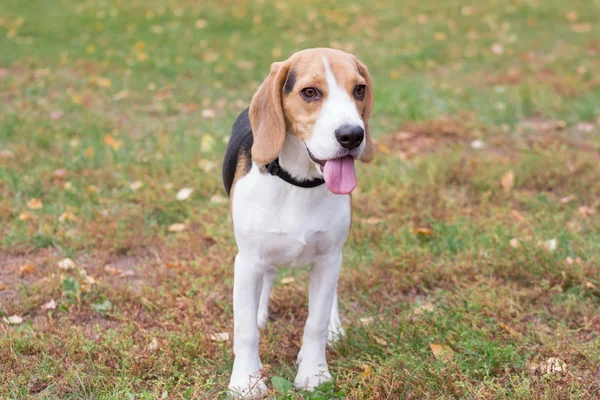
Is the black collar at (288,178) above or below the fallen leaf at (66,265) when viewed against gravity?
above

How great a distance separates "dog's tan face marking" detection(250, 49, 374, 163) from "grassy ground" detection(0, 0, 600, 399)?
105 cm

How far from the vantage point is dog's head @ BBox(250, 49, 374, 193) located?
258 centimetres

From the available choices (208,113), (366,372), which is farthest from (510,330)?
(208,113)

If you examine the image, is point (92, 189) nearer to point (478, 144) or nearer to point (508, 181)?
point (508, 181)

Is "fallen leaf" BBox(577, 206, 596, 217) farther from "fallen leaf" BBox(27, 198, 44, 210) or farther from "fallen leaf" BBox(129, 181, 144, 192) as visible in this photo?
"fallen leaf" BBox(27, 198, 44, 210)

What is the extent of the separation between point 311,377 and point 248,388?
28cm

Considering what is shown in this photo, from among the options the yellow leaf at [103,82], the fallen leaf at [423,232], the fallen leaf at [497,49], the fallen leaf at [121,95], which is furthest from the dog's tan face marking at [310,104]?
the fallen leaf at [497,49]

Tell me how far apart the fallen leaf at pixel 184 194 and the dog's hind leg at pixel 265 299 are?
60.3 inches

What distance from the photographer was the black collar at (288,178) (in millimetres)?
2795

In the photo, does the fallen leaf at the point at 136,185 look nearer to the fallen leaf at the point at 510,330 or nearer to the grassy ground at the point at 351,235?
the grassy ground at the point at 351,235

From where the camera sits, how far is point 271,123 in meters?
2.75

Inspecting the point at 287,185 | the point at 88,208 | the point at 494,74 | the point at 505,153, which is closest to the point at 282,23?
the point at 494,74

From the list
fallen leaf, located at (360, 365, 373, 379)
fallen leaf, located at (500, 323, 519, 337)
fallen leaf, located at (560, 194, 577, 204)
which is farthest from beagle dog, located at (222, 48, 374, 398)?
fallen leaf, located at (560, 194, 577, 204)

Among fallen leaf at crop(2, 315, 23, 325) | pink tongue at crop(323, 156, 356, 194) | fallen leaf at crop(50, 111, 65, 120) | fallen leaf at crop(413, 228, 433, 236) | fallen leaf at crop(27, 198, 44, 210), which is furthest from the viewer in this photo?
fallen leaf at crop(50, 111, 65, 120)
